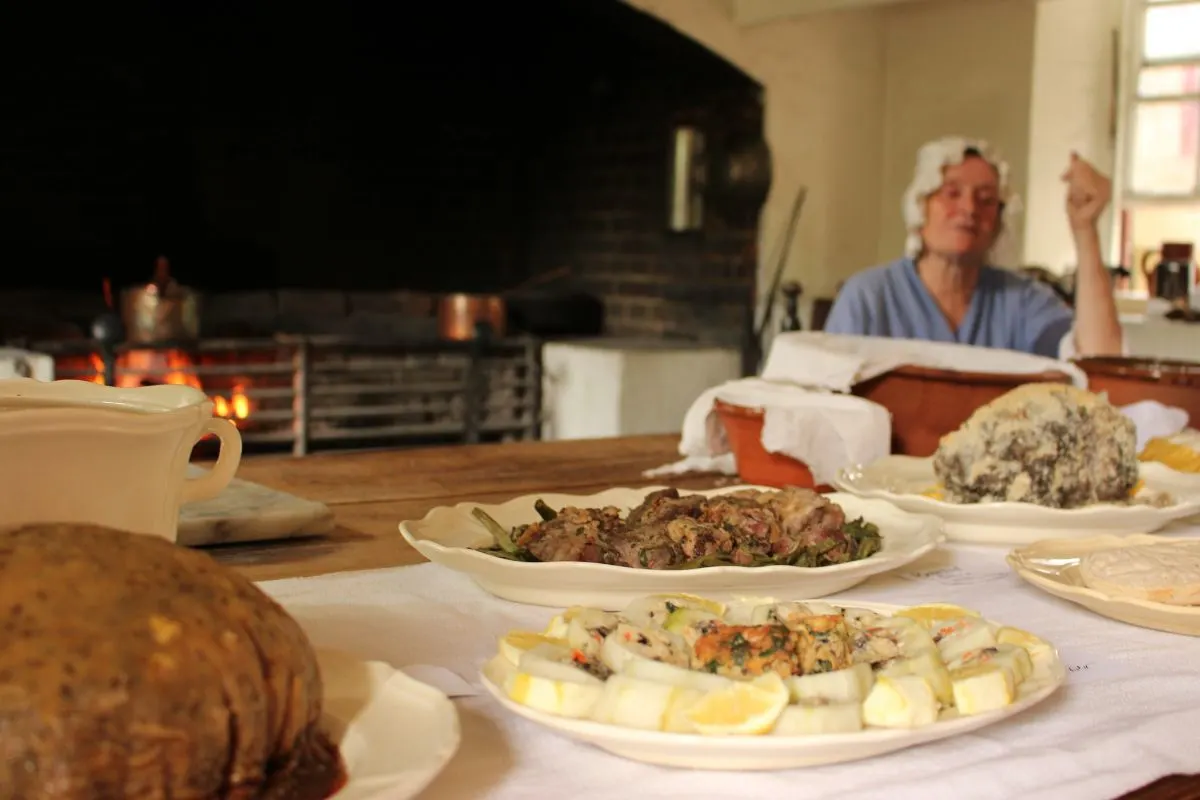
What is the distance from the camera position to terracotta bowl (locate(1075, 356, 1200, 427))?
1.36m

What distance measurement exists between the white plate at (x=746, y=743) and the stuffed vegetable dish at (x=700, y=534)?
0.83 feet

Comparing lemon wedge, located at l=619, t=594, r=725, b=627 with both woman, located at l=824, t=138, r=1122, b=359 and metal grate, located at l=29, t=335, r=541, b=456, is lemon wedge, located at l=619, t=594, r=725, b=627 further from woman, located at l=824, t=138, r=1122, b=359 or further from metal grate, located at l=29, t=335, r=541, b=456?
metal grate, located at l=29, t=335, r=541, b=456

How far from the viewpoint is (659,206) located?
3.83 m

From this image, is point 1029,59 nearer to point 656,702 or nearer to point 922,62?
point 922,62

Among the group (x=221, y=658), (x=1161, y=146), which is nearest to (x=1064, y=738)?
(x=221, y=658)

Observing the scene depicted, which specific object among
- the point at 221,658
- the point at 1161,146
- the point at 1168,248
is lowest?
the point at 221,658

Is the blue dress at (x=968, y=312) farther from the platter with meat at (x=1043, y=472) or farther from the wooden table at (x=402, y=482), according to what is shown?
the platter with meat at (x=1043, y=472)

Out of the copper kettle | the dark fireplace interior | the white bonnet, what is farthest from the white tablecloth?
the copper kettle

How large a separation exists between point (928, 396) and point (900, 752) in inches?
32.3

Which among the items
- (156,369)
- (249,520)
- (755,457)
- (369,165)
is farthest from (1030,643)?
(369,165)

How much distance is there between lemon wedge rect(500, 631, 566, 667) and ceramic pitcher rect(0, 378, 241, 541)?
6.0 inches

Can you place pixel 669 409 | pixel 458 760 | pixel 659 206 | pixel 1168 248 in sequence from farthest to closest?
pixel 1168 248
pixel 659 206
pixel 669 409
pixel 458 760

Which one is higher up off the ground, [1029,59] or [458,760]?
[1029,59]

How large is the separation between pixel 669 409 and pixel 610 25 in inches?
42.1
